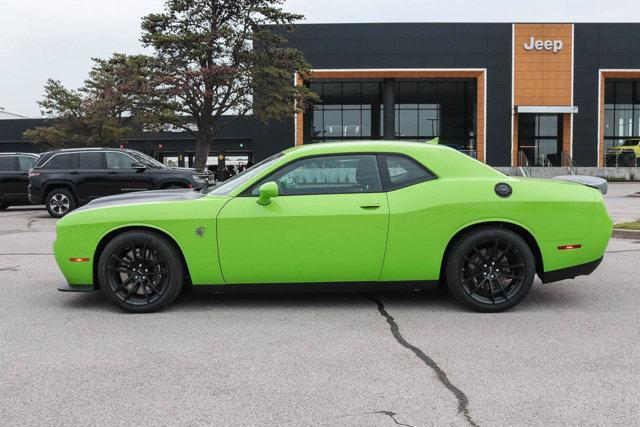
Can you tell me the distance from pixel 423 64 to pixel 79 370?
140ft

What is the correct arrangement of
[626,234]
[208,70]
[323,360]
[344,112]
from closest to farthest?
[323,360] < [626,234] < [208,70] < [344,112]

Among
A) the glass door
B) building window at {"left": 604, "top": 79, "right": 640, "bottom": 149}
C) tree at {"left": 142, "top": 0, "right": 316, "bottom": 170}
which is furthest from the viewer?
building window at {"left": 604, "top": 79, "right": 640, "bottom": 149}

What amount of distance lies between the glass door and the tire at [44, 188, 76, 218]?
37753 millimetres

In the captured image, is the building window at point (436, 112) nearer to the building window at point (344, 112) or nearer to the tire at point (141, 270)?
the building window at point (344, 112)

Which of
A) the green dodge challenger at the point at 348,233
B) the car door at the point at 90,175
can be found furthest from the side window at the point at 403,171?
the car door at the point at 90,175

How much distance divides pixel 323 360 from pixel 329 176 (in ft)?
6.11

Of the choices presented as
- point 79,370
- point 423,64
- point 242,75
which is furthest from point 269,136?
point 79,370

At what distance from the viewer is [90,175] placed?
620 inches

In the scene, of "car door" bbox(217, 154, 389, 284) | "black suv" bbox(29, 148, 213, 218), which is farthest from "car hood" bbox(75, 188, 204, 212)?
"black suv" bbox(29, 148, 213, 218)

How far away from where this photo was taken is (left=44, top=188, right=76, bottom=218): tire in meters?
15.8

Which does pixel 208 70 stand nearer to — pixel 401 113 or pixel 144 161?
pixel 144 161

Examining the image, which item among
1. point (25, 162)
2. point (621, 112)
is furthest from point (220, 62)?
point (621, 112)

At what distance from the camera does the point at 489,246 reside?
5.44m

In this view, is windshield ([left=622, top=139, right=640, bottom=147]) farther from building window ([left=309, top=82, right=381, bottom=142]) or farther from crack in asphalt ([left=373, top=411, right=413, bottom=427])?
crack in asphalt ([left=373, top=411, right=413, bottom=427])
